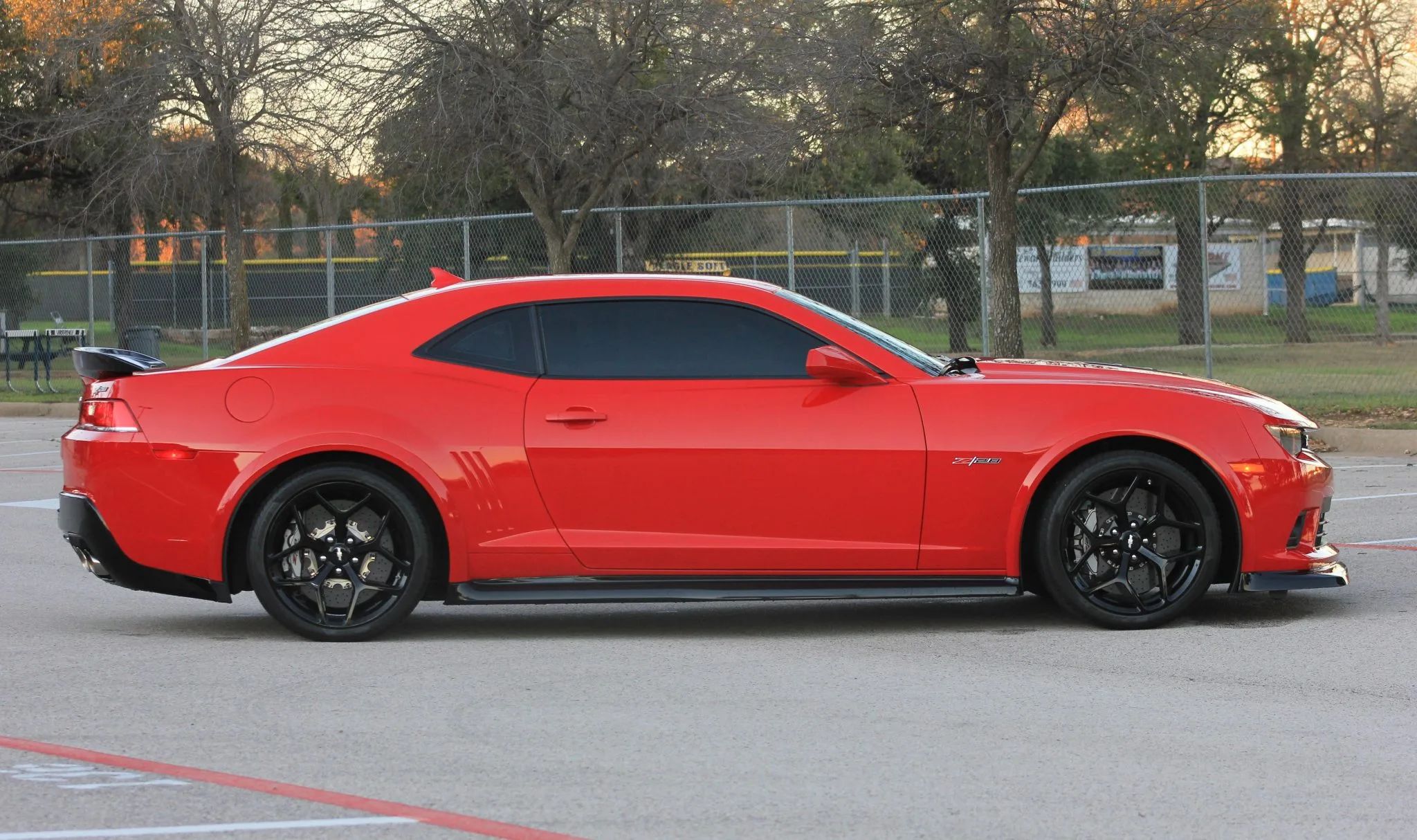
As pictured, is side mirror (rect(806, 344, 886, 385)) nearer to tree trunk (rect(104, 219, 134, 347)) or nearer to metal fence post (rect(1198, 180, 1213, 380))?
metal fence post (rect(1198, 180, 1213, 380))

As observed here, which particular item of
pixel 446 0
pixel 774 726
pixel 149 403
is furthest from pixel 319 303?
pixel 774 726

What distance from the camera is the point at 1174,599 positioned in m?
7.08

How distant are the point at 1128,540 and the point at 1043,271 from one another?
11571mm

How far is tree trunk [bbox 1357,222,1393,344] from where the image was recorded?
62.2 feet

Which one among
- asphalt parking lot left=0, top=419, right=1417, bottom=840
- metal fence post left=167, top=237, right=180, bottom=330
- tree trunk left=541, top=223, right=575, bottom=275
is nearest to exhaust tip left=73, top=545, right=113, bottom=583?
asphalt parking lot left=0, top=419, right=1417, bottom=840

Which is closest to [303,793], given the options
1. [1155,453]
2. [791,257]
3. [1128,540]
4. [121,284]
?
[1128,540]

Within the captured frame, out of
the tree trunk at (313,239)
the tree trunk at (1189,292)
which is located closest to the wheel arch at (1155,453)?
the tree trunk at (1189,292)

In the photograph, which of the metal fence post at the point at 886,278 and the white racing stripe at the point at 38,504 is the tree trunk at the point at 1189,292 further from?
the white racing stripe at the point at 38,504

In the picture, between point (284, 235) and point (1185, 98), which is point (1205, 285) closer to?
point (1185, 98)

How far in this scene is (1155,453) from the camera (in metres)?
7.05

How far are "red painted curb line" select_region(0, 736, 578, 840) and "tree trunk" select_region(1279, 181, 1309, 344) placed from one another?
1461 centimetres

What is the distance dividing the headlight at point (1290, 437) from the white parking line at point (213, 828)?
4123mm

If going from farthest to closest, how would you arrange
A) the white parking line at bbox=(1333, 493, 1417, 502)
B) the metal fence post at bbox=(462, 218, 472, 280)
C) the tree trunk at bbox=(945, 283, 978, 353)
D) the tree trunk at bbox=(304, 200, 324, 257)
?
1. the tree trunk at bbox=(304, 200, 324, 257)
2. the metal fence post at bbox=(462, 218, 472, 280)
3. the tree trunk at bbox=(945, 283, 978, 353)
4. the white parking line at bbox=(1333, 493, 1417, 502)

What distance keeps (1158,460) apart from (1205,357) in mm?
10386
